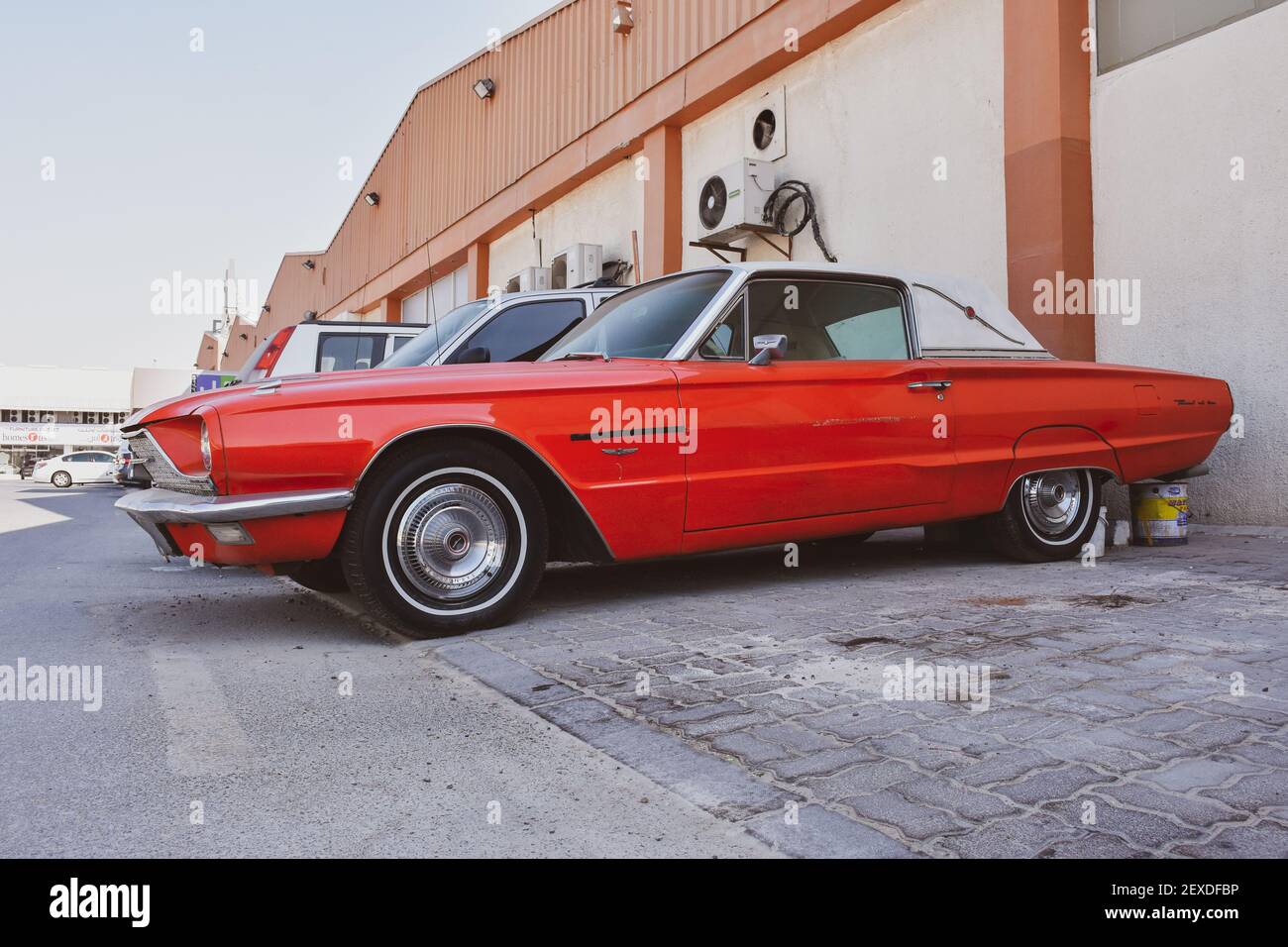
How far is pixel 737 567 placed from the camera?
4.95 m

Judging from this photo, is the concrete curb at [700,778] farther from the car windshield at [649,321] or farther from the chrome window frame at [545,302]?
the chrome window frame at [545,302]

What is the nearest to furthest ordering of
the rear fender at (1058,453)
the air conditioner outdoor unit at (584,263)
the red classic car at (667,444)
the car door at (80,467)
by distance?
the red classic car at (667,444) < the rear fender at (1058,453) < the air conditioner outdoor unit at (584,263) < the car door at (80,467)

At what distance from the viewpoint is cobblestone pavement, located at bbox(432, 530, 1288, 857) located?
5.71 feet

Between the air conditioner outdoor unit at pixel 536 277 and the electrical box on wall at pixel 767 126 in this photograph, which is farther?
the air conditioner outdoor unit at pixel 536 277

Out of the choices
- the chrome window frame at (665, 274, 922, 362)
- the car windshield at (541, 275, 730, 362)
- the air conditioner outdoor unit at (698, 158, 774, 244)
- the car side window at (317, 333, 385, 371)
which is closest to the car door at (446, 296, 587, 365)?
the car windshield at (541, 275, 730, 362)

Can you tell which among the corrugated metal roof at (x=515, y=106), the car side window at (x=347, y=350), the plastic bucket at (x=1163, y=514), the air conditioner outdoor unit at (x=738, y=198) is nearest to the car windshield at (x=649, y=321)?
the plastic bucket at (x=1163, y=514)

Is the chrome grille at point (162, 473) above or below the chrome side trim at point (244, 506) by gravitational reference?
above

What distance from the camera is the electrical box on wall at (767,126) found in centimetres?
985

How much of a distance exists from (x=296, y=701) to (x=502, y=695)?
590 millimetres

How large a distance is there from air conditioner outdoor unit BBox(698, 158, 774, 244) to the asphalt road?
7223mm

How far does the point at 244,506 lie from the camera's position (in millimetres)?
3158

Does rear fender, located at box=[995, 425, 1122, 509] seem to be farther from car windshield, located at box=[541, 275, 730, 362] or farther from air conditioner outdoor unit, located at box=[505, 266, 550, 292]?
air conditioner outdoor unit, located at box=[505, 266, 550, 292]
